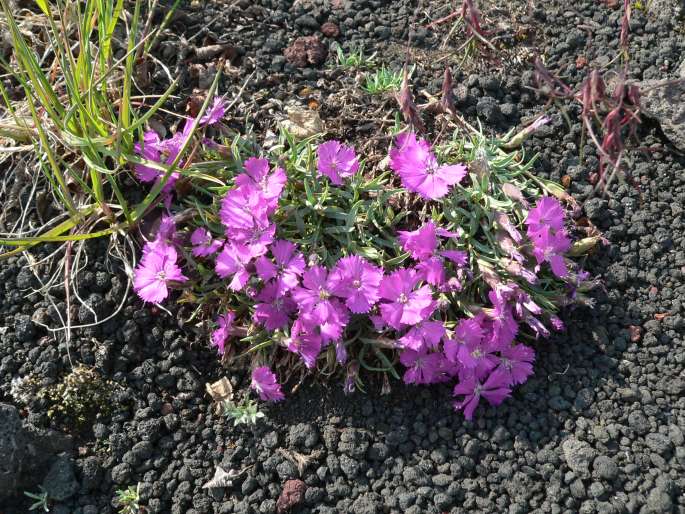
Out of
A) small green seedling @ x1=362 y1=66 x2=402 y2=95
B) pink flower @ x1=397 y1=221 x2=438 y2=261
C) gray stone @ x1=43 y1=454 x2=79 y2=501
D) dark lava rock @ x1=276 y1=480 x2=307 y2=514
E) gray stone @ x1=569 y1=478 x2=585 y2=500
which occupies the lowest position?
gray stone @ x1=43 y1=454 x2=79 y2=501

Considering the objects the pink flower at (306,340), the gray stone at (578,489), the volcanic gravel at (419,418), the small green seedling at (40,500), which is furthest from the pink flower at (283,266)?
the gray stone at (578,489)

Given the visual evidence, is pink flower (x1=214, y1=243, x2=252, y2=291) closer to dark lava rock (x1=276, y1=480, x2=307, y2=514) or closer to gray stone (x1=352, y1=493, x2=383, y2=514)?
dark lava rock (x1=276, y1=480, x2=307, y2=514)

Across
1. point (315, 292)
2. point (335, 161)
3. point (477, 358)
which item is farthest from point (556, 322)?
point (335, 161)

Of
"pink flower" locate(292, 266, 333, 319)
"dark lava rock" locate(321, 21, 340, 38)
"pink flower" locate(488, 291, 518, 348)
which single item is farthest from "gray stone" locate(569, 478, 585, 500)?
"dark lava rock" locate(321, 21, 340, 38)

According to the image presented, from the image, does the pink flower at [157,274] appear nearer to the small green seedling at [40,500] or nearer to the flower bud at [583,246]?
the small green seedling at [40,500]

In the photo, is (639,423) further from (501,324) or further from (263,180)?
(263,180)

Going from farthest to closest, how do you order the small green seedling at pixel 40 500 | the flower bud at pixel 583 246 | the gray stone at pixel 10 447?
the flower bud at pixel 583 246
the small green seedling at pixel 40 500
the gray stone at pixel 10 447
